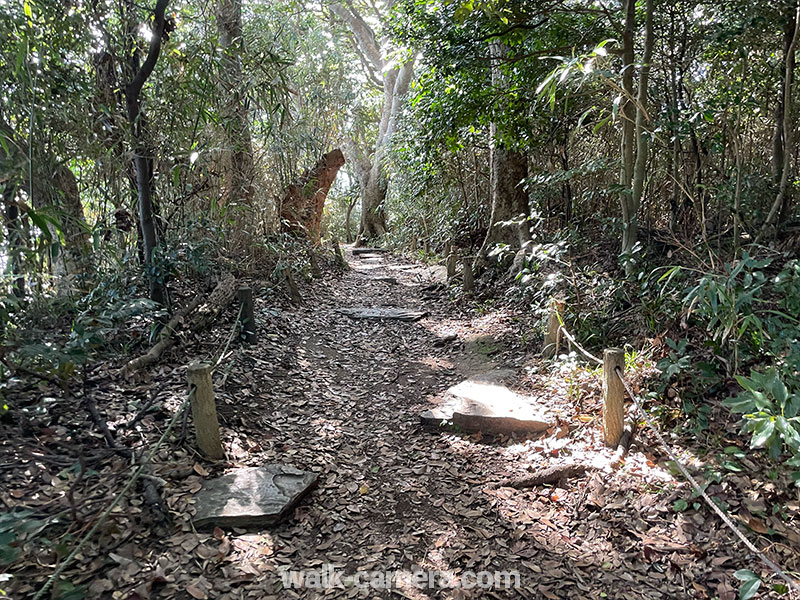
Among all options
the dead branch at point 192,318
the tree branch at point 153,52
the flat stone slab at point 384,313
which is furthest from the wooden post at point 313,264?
the tree branch at point 153,52

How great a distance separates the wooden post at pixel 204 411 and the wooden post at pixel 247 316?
1.90m

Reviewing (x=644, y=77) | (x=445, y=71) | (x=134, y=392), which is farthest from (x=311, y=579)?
(x=445, y=71)

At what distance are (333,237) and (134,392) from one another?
765 cm

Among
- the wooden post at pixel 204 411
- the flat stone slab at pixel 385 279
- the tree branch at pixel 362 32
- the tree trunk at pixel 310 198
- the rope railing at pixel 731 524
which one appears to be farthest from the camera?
the tree branch at pixel 362 32

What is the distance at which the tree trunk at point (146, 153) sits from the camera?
3897 mm

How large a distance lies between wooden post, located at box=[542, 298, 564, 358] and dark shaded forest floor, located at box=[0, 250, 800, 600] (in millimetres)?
235

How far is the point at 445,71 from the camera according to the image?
5.28 meters

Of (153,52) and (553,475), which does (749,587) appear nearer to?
(553,475)

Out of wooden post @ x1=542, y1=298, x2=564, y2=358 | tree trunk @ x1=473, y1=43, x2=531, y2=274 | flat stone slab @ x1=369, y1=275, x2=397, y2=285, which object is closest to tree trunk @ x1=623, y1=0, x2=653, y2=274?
wooden post @ x1=542, y1=298, x2=564, y2=358

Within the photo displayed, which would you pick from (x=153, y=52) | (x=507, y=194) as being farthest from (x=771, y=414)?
(x=507, y=194)

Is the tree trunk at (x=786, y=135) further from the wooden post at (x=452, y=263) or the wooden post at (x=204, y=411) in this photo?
the wooden post at (x=204, y=411)

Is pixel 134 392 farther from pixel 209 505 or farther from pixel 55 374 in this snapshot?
pixel 209 505

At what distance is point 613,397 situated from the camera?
3139 millimetres

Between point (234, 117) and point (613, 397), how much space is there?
484 cm
